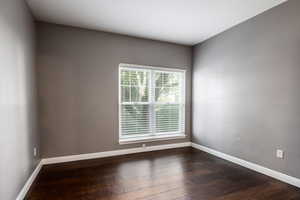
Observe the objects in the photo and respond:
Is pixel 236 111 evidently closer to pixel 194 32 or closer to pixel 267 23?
pixel 267 23

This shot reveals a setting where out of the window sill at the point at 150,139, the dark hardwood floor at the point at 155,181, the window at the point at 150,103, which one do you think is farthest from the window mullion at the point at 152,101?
the dark hardwood floor at the point at 155,181

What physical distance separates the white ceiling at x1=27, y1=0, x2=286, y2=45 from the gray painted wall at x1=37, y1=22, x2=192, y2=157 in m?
0.27

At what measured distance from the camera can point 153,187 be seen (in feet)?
7.98

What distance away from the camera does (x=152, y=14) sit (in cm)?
293

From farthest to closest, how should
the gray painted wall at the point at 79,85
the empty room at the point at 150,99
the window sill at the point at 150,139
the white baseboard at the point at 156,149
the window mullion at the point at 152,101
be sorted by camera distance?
the window mullion at the point at 152,101 → the window sill at the point at 150,139 → the gray painted wall at the point at 79,85 → the white baseboard at the point at 156,149 → the empty room at the point at 150,99

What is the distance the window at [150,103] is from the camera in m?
3.93

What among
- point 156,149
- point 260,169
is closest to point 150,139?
point 156,149

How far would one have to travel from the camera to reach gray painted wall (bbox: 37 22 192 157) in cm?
324

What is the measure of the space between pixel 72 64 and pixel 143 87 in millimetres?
1629

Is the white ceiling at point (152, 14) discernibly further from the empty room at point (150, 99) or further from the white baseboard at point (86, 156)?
the white baseboard at point (86, 156)

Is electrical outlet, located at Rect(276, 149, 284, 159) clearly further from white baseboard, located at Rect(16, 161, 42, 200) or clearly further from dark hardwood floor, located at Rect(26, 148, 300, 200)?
white baseboard, located at Rect(16, 161, 42, 200)

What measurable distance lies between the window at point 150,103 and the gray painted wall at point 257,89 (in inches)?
27.5

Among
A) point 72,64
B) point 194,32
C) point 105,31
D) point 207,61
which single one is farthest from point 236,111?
point 72,64

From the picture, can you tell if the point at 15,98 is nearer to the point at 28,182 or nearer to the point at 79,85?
the point at 28,182
